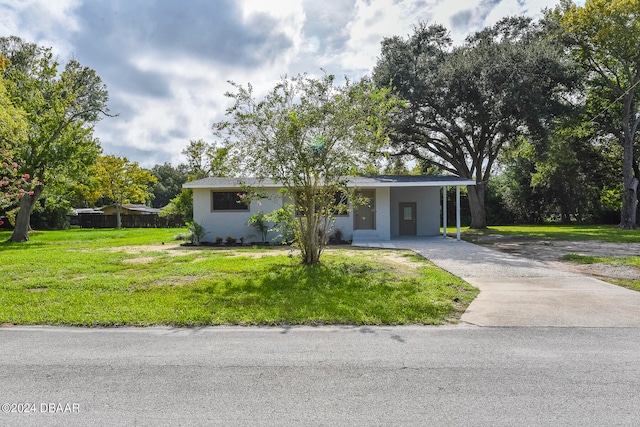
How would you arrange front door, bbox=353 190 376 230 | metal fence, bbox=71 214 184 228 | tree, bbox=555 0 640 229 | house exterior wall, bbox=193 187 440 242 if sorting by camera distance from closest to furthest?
house exterior wall, bbox=193 187 440 242, front door, bbox=353 190 376 230, tree, bbox=555 0 640 229, metal fence, bbox=71 214 184 228

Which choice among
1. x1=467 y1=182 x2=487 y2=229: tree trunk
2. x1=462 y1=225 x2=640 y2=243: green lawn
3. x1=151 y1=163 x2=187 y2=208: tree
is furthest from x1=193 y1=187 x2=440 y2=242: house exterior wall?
x1=151 y1=163 x2=187 y2=208: tree

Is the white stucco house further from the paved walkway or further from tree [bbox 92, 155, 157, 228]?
tree [bbox 92, 155, 157, 228]

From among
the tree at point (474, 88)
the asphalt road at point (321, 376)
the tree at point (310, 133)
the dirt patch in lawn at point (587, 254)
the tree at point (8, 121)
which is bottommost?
the asphalt road at point (321, 376)

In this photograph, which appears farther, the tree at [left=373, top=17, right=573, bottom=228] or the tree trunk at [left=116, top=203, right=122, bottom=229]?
the tree trunk at [left=116, top=203, right=122, bottom=229]

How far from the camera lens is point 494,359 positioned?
3.56 metres

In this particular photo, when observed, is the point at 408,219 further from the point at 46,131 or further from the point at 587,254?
the point at 46,131

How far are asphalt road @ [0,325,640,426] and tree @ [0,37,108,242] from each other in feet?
53.5

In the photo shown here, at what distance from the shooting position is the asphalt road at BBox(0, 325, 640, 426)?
Answer: 2.55m

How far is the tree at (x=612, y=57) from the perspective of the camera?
19.8 metres

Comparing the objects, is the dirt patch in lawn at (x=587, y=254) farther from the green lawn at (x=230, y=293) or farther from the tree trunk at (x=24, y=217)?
the tree trunk at (x=24, y=217)

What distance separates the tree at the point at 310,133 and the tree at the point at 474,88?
32.7ft

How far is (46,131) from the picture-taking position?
58.1ft

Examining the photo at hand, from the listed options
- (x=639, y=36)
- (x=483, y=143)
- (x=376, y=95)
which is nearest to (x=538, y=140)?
(x=483, y=143)

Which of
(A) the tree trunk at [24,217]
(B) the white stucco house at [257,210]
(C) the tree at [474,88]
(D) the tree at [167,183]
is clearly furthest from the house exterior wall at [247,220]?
(D) the tree at [167,183]
